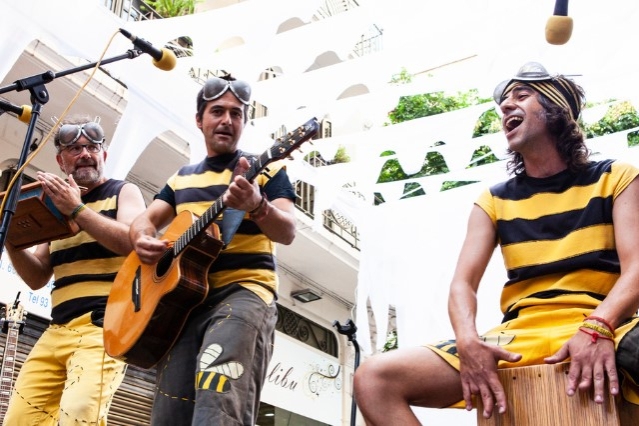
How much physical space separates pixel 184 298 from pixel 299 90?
3543mm

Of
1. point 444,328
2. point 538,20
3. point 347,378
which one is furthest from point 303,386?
point 538,20

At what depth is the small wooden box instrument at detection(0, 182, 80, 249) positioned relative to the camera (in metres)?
3.82

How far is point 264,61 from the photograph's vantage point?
6.08 m

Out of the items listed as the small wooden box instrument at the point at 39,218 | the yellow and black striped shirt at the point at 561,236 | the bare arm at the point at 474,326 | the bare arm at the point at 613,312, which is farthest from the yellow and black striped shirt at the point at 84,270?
the bare arm at the point at 613,312

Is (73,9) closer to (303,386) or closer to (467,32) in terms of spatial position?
(467,32)

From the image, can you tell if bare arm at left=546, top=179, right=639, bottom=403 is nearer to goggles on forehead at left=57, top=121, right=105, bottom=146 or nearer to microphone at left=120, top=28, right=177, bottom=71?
microphone at left=120, top=28, right=177, bottom=71

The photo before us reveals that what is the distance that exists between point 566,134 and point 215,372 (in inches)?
64.4

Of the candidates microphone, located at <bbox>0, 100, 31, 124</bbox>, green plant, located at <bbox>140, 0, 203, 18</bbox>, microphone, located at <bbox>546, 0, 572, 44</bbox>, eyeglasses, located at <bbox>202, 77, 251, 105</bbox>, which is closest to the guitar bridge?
eyeglasses, located at <bbox>202, 77, 251, 105</bbox>

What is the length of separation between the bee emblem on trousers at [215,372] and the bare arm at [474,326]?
Answer: 0.84 m

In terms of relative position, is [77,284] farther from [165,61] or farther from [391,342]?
[391,342]

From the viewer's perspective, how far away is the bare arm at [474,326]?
2527mm

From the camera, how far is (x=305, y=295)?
14102 millimetres

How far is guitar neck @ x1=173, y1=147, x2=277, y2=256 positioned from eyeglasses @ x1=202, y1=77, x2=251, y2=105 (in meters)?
0.49

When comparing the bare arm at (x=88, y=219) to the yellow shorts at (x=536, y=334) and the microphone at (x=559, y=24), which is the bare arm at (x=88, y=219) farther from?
the microphone at (x=559, y=24)
